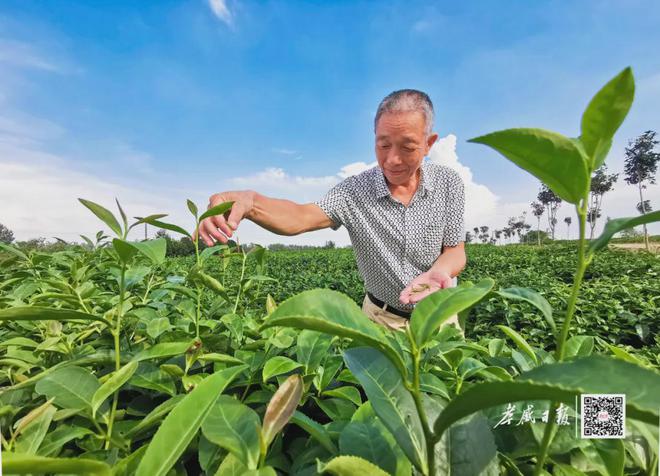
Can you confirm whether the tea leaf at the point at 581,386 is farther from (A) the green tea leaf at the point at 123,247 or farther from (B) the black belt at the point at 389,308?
(B) the black belt at the point at 389,308

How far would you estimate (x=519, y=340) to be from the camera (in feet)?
2.43

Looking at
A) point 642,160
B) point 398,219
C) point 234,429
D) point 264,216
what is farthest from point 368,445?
point 642,160

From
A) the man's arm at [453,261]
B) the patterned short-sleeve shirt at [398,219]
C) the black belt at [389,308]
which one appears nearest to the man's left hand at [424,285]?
the man's arm at [453,261]

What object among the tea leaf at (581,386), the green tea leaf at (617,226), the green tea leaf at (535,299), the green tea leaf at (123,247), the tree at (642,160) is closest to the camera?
the tea leaf at (581,386)

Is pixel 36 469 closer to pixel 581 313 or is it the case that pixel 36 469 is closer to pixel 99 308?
pixel 99 308

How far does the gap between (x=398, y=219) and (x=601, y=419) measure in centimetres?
254

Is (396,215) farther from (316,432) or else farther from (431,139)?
(316,432)

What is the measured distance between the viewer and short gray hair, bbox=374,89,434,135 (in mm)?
2609

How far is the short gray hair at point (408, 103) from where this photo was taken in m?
2.61

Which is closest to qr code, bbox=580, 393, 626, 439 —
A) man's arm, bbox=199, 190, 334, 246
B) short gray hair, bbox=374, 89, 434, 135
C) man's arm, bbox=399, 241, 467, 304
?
man's arm, bbox=399, 241, 467, 304

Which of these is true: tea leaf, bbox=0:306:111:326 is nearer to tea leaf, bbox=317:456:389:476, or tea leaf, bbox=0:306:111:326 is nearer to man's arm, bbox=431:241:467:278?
tea leaf, bbox=317:456:389:476

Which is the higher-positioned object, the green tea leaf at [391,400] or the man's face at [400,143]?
the man's face at [400,143]

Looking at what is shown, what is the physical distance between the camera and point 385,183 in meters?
3.01

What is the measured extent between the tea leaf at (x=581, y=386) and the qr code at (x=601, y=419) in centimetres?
7
